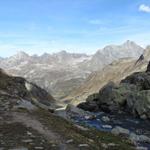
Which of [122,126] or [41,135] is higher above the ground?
[41,135]

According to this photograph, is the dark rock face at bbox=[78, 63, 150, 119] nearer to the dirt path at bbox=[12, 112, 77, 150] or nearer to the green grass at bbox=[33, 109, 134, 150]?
the green grass at bbox=[33, 109, 134, 150]

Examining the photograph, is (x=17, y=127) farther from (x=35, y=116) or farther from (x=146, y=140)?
(x=146, y=140)

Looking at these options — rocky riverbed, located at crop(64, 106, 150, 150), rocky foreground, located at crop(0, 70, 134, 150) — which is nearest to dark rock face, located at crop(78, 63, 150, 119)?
rocky riverbed, located at crop(64, 106, 150, 150)

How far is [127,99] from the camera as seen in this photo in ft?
373

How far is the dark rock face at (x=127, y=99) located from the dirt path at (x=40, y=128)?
6863 cm

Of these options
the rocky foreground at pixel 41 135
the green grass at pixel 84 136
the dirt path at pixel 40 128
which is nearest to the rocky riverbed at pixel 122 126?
the green grass at pixel 84 136

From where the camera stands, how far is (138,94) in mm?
110938

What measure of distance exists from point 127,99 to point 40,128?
8542cm

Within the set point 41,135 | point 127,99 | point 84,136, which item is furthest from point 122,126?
point 41,135

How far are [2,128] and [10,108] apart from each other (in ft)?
27.9

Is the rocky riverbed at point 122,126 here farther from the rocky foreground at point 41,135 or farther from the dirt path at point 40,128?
the dirt path at point 40,128

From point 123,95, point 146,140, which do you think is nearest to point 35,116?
point 146,140

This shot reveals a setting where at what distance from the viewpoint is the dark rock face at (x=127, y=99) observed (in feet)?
344

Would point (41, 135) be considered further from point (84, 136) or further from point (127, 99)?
point (127, 99)
